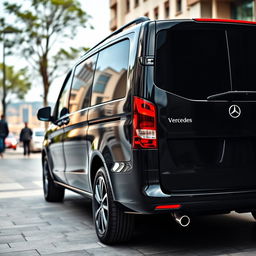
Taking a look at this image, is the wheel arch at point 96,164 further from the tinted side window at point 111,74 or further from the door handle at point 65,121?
the door handle at point 65,121

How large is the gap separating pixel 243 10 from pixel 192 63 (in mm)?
26717

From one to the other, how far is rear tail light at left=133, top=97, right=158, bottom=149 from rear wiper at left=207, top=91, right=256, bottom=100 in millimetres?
530

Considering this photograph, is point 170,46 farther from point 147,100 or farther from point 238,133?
point 238,133

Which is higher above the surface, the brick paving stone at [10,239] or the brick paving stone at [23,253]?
the brick paving stone at [23,253]

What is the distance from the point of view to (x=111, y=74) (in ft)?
18.0

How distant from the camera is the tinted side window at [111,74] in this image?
204 inches

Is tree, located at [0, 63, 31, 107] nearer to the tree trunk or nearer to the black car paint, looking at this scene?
the tree trunk

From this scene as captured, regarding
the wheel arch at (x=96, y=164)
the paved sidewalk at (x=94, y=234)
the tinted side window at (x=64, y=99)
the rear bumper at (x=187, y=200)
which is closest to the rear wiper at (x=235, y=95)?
the rear bumper at (x=187, y=200)

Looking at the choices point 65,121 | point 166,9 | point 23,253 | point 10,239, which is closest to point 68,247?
point 23,253

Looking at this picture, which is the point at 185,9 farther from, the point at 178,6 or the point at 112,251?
the point at 112,251

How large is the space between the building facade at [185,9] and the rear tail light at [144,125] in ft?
81.5

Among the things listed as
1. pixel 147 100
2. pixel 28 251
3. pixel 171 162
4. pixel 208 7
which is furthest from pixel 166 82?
pixel 208 7

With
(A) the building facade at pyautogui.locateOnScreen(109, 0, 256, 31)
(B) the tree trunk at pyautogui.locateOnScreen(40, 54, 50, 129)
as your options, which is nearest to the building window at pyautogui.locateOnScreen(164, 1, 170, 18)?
(A) the building facade at pyautogui.locateOnScreen(109, 0, 256, 31)

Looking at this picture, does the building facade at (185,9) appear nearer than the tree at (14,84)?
Yes
